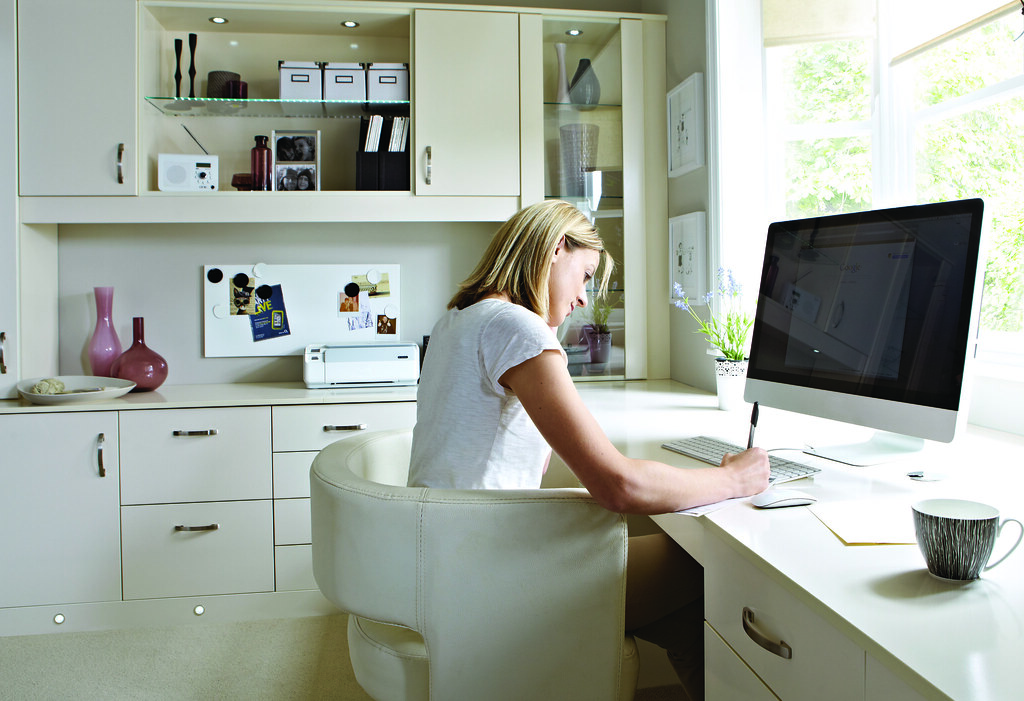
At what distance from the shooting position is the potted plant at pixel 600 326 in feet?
9.59

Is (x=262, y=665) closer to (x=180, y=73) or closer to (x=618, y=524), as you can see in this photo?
(x=618, y=524)

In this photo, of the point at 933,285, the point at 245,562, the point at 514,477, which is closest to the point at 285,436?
the point at 245,562

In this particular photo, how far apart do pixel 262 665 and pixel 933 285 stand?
6.75 ft

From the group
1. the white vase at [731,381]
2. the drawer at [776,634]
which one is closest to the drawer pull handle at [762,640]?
the drawer at [776,634]

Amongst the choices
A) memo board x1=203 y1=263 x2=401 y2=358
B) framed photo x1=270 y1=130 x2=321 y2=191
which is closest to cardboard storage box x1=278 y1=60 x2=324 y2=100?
framed photo x1=270 y1=130 x2=321 y2=191

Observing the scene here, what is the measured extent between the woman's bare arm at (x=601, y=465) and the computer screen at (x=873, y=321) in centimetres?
33

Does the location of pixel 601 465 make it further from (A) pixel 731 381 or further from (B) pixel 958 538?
(A) pixel 731 381

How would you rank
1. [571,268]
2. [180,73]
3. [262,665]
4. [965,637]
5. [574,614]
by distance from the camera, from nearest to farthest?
[965,637]
[574,614]
[571,268]
[262,665]
[180,73]

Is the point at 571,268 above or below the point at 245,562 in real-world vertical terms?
above

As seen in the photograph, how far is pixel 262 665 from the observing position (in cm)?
223

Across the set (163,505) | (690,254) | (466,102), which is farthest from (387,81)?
(163,505)

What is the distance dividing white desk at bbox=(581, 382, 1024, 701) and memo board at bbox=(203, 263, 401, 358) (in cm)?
171

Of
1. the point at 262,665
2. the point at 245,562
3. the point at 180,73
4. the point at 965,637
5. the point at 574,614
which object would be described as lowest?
the point at 262,665

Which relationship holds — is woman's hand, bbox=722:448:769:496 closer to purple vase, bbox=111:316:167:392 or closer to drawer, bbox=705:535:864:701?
drawer, bbox=705:535:864:701
